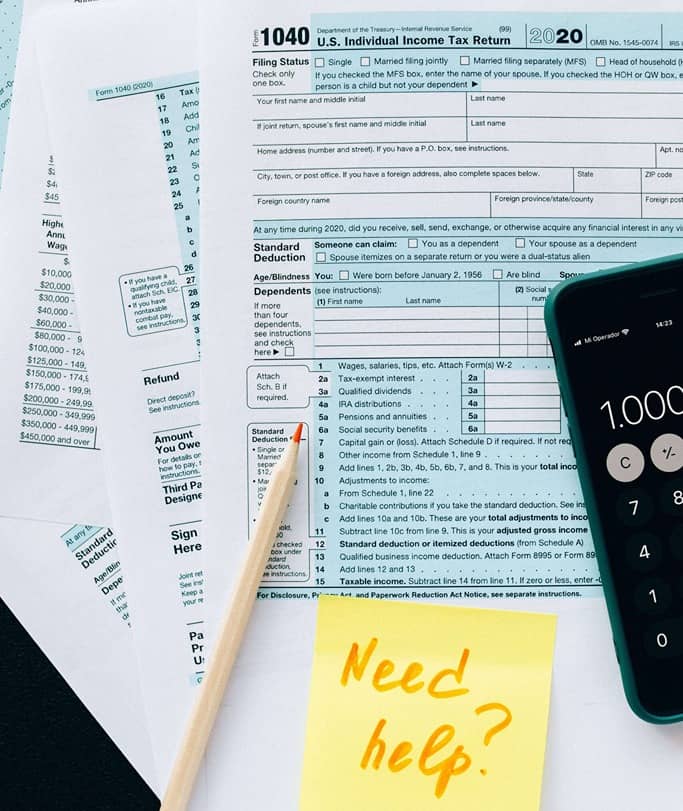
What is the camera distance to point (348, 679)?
389 mm

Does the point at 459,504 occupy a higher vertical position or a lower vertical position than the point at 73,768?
higher

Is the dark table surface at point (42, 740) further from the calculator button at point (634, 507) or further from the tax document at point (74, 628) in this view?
the calculator button at point (634, 507)

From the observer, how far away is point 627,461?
0.38 m

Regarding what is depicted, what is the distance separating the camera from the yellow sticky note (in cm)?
38

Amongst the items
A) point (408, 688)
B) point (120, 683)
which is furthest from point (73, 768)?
point (408, 688)

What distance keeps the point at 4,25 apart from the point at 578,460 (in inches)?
13.2

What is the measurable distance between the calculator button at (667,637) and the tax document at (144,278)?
0.20 metres

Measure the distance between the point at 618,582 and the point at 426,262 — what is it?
16cm

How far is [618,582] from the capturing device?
1.25 feet

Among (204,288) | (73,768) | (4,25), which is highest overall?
(4,25)

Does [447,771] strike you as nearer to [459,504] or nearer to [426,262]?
[459,504]

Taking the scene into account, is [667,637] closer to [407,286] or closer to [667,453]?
[667,453]

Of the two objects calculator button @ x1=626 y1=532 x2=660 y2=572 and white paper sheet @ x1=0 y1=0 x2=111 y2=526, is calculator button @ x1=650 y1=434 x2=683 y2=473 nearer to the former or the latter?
calculator button @ x1=626 y1=532 x2=660 y2=572

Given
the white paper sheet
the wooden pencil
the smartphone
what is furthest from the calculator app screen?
the white paper sheet
